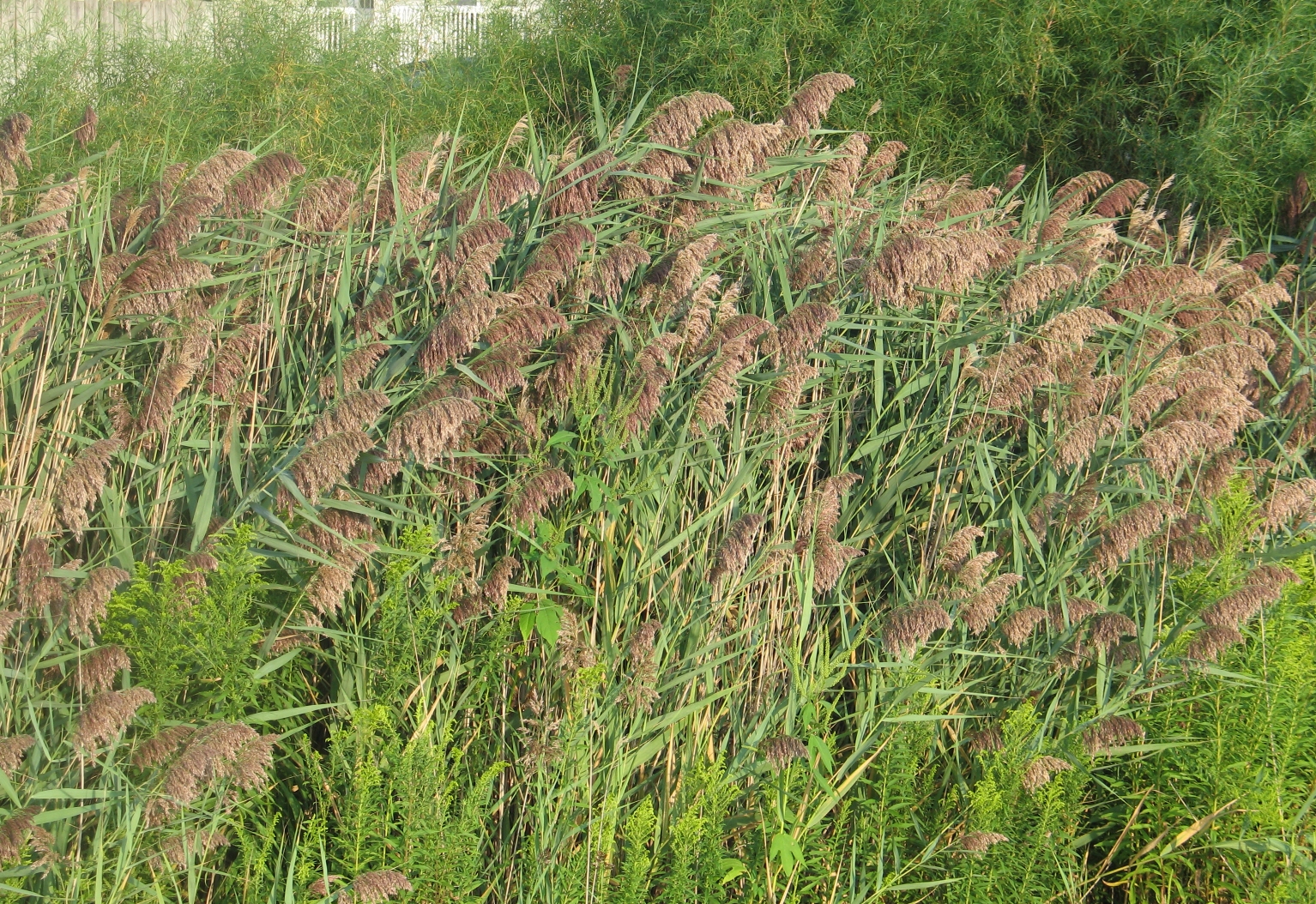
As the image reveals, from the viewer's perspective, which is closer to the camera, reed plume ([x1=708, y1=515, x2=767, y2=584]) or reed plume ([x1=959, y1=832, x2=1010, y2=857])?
reed plume ([x1=959, y1=832, x2=1010, y2=857])

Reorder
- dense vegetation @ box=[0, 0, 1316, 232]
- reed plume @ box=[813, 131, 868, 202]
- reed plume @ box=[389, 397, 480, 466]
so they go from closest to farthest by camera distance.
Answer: reed plume @ box=[389, 397, 480, 466], reed plume @ box=[813, 131, 868, 202], dense vegetation @ box=[0, 0, 1316, 232]

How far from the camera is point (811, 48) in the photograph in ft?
19.2

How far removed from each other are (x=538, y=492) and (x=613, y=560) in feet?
0.91

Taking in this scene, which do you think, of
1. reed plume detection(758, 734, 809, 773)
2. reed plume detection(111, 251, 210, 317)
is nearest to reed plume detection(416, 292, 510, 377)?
reed plume detection(111, 251, 210, 317)

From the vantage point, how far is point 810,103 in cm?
323

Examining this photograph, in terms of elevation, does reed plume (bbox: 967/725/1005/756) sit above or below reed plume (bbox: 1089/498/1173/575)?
below

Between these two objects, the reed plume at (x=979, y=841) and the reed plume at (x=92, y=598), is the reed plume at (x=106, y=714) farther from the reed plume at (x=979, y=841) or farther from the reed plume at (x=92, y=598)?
the reed plume at (x=979, y=841)

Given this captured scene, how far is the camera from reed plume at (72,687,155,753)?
6.54 feet

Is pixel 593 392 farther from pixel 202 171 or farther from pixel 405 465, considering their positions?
pixel 202 171

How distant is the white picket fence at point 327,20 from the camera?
25.6ft

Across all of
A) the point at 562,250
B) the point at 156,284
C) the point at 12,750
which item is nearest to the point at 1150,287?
the point at 562,250

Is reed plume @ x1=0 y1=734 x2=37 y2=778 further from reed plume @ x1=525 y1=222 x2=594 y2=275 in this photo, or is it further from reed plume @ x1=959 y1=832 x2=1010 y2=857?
reed plume @ x1=959 y1=832 x2=1010 y2=857

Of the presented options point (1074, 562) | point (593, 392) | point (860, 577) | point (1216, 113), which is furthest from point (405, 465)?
point (1216, 113)

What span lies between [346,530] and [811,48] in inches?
165
